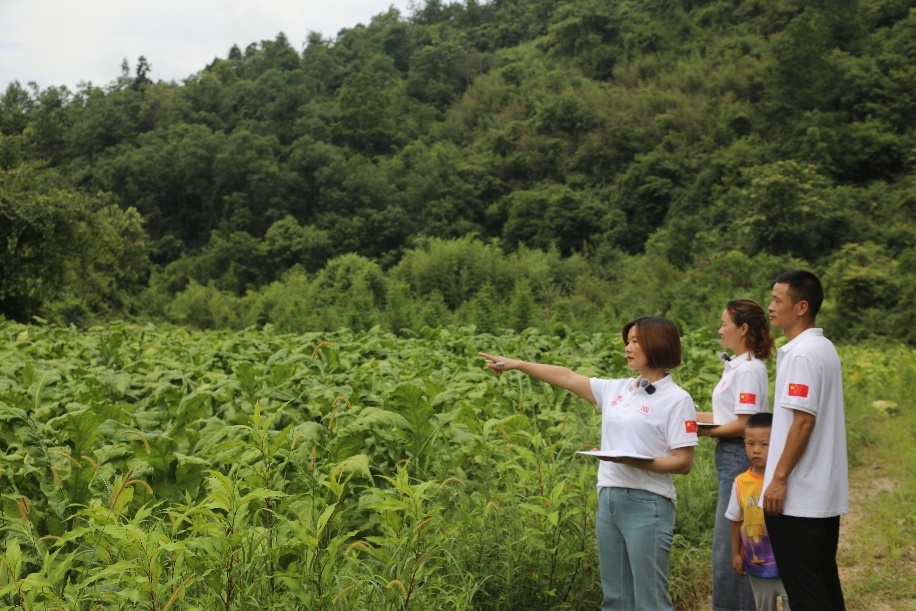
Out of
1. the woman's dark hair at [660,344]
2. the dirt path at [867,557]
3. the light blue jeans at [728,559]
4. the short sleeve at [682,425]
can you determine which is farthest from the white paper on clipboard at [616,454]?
the dirt path at [867,557]

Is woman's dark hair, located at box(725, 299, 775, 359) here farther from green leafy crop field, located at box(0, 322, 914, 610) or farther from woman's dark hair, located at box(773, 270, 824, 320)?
green leafy crop field, located at box(0, 322, 914, 610)

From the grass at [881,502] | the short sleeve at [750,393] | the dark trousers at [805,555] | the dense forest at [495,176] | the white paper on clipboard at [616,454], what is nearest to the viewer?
the white paper on clipboard at [616,454]

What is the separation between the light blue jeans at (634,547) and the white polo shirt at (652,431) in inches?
1.7

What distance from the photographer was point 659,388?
3094mm

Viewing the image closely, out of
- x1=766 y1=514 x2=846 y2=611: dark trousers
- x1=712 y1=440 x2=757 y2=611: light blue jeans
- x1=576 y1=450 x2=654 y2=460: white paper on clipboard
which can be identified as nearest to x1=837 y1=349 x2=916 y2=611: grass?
x1=712 y1=440 x2=757 y2=611: light blue jeans

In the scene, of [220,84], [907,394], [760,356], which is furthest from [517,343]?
[220,84]

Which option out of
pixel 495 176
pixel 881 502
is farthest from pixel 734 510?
pixel 495 176

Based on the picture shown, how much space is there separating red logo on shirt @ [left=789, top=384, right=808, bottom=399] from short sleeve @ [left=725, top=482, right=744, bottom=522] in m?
0.69

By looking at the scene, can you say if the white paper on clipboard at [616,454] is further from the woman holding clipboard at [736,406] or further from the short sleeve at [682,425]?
the woman holding clipboard at [736,406]

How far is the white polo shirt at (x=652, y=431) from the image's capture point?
9.94 ft

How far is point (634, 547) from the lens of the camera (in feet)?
9.88

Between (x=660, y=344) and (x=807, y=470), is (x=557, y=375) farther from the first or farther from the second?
(x=807, y=470)

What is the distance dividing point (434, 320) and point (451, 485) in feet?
45.1

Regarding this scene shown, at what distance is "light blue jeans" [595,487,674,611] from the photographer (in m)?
2.99
